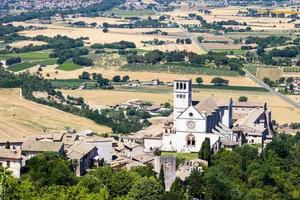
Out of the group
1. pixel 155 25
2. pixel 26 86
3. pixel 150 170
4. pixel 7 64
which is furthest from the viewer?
pixel 155 25

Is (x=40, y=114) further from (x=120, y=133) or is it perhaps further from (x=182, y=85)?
(x=182, y=85)

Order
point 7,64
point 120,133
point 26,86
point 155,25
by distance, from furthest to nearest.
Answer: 1. point 155,25
2. point 7,64
3. point 26,86
4. point 120,133

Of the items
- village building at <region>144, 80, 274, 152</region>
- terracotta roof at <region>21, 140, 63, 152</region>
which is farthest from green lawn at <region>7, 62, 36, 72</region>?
terracotta roof at <region>21, 140, 63, 152</region>

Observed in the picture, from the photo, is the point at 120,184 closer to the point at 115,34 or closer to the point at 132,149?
the point at 132,149

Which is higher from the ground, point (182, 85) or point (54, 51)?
point (182, 85)

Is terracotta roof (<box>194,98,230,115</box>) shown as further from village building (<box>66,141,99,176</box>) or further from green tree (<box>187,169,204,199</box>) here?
green tree (<box>187,169,204,199</box>)

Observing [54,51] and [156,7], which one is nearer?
[54,51]

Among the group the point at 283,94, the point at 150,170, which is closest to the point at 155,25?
the point at 283,94
